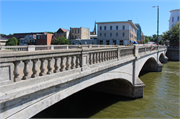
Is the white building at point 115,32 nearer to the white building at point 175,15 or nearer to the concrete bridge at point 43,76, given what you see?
the white building at point 175,15

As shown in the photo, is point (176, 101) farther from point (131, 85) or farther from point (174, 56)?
point (174, 56)

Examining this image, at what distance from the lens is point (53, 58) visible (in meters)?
4.61

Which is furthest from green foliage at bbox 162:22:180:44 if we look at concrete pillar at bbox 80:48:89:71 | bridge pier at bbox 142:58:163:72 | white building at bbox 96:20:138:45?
concrete pillar at bbox 80:48:89:71

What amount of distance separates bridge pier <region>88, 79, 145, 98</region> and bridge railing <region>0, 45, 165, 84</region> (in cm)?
257

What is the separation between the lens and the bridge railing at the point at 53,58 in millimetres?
3504

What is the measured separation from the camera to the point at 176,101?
38.6 ft

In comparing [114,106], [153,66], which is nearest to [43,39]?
[153,66]

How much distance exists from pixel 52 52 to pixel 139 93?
943 cm

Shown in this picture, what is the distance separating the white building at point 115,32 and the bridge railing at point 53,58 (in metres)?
43.3

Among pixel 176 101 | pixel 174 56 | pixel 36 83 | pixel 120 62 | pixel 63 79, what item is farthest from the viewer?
pixel 174 56

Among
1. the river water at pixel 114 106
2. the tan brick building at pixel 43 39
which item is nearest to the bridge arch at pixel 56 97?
the river water at pixel 114 106

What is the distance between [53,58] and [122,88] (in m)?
8.77

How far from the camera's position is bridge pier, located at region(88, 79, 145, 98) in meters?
11.9

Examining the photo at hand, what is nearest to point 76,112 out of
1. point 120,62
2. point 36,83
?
point 120,62
